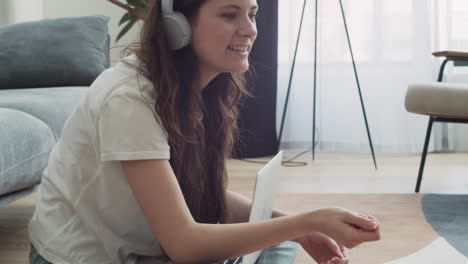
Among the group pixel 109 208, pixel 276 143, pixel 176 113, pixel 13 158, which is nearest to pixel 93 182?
pixel 109 208

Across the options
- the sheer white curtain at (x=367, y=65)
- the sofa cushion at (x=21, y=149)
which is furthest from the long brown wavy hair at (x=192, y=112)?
the sheer white curtain at (x=367, y=65)

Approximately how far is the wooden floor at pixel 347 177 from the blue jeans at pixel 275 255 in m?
0.91

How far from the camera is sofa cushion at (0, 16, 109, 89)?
254 centimetres

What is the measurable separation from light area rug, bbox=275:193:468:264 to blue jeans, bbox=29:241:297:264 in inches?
22.8

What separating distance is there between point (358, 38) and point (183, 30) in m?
2.84

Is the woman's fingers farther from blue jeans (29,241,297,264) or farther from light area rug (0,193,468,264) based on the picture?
light area rug (0,193,468,264)

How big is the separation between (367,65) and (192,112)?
281 cm

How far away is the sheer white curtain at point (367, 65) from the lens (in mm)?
3607

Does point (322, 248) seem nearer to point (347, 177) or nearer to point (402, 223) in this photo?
point (402, 223)

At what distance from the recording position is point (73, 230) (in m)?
1.04

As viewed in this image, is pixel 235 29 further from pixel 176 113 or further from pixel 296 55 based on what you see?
pixel 296 55

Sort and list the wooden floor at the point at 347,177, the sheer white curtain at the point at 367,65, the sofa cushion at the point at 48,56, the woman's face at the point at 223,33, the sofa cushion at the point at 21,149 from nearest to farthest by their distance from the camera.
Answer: the woman's face at the point at 223,33 < the sofa cushion at the point at 21,149 < the wooden floor at the point at 347,177 < the sofa cushion at the point at 48,56 < the sheer white curtain at the point at 367,65

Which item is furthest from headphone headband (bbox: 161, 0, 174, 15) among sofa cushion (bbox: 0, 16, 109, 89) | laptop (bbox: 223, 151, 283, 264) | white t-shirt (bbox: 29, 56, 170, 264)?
sofa cushion (bbox: 0, 16, 109, 89)

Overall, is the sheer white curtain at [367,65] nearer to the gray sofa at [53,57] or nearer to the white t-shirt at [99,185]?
the gray sofa at [53,57]
